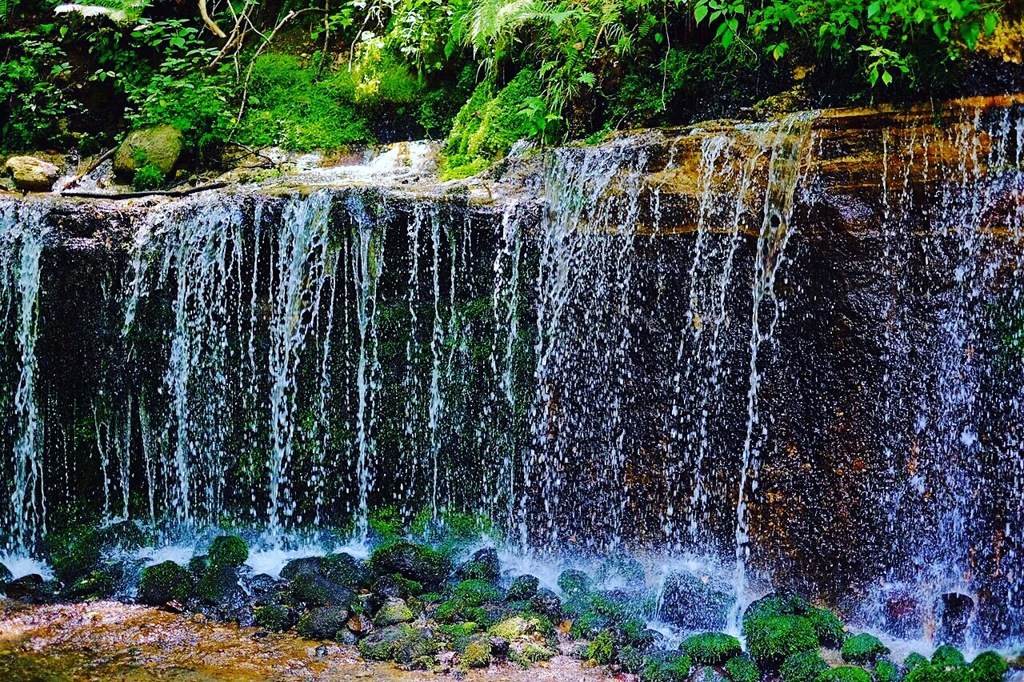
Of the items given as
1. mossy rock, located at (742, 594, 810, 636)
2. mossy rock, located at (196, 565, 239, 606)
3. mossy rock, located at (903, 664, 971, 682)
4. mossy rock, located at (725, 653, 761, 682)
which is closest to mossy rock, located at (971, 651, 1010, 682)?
mossy rock, located at (903, 664, 971, 682)

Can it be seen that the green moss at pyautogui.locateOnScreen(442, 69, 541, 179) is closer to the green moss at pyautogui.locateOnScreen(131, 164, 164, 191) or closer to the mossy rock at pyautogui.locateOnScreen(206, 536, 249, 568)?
the green moss at pyautogui.locateOnScreen(131, 164, 164, 191)

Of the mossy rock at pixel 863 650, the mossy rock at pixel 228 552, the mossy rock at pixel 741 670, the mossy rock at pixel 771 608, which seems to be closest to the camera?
the mossy rock at pixel 741 670

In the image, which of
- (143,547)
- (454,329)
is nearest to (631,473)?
(454,329)

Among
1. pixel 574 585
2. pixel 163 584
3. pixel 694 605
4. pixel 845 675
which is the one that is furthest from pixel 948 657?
pixel 163 584

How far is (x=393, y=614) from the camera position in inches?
234

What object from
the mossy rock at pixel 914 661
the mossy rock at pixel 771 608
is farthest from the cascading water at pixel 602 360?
the mossy rock at pixel 914 661

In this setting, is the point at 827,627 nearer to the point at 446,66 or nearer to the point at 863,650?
the point at 863,650

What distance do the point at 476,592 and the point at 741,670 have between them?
1.87 m

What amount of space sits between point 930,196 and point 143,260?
5.88 metres

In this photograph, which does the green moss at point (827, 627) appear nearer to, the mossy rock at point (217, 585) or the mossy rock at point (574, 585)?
the mossy rock at point (574, 585)

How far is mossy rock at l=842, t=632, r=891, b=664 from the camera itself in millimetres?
5375

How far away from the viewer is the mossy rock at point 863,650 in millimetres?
5375

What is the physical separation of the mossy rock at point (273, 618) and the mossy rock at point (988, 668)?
4.17 m

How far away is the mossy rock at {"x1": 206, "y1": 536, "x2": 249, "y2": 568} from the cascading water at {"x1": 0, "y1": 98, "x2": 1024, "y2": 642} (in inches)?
20.1
